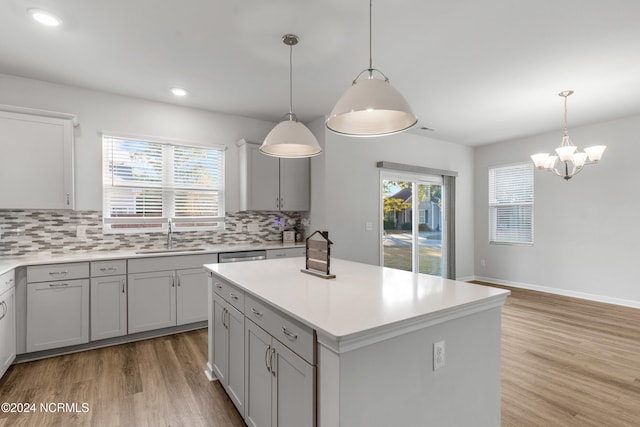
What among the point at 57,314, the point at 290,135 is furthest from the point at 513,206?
the point at 57,314

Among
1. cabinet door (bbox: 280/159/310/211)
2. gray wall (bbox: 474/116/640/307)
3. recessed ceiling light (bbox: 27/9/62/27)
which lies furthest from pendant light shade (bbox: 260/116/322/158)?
gray wall (bbox: 474/116/640/307)

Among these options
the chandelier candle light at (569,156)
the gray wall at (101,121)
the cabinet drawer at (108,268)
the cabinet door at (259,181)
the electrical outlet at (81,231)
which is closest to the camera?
the cabinet drawer at (108,268)

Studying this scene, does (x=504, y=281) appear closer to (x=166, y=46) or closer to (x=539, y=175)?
(x=539, y=175)

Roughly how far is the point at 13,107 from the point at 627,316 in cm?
741

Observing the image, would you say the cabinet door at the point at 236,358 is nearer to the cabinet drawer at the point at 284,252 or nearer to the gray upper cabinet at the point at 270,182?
the cabinet drawer at the point at 284,252

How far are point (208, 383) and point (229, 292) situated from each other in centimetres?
90

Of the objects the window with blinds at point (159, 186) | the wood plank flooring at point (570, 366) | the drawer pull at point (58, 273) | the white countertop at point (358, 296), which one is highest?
the window with blinds at point (159, 186)

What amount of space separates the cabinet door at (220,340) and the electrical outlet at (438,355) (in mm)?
1429

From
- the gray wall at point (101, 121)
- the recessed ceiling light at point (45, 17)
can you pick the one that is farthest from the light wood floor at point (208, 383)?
the recessed ceiling light at point (45, 17)

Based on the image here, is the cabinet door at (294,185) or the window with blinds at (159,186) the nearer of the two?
the window with blinds at (159,186)

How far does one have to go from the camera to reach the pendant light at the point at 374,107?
1.44m

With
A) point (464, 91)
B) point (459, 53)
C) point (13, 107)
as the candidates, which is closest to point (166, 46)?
point (13, 107)

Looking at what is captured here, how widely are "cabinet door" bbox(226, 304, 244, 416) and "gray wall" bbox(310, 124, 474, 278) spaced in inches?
98.2

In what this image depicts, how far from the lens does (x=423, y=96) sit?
3873mm
